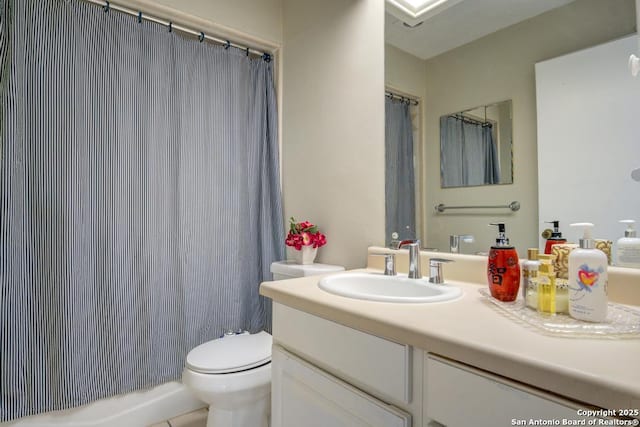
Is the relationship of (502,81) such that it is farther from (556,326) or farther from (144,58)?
(144,58)

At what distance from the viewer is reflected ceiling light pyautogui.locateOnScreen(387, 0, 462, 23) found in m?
1.31

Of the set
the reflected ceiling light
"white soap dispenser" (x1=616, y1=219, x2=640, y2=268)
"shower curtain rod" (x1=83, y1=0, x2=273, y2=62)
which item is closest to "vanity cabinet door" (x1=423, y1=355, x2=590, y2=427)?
"white soap dispenser" (x1=616, y1=219, x2=640, y2=268)

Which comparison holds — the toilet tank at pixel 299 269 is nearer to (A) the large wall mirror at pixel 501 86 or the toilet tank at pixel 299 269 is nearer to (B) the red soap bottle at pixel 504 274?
(A) the large wall mirror at pixel 501 86

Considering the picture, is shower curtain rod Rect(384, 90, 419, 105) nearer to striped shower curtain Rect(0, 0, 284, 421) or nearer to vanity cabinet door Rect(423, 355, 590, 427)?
striped shower curtain Rect(0, 0, 284, 421)

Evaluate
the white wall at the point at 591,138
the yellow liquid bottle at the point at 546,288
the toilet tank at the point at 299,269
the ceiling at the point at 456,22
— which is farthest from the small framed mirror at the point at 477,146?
the toilet tank at the point at 299,269

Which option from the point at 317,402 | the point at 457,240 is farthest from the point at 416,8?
the point at 317,402

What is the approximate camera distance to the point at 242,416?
1.34 metres

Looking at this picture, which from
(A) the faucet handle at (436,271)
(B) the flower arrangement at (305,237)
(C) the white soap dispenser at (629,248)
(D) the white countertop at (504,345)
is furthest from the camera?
(B) the flower arrangement at (305,237)

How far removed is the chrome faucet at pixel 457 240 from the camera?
1.20 metres

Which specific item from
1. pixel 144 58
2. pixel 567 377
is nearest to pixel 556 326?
pixel 567 377

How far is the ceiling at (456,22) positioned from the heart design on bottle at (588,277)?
2.79ft

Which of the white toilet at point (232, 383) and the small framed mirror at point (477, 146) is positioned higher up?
the small framed mirror at point (477, 146)

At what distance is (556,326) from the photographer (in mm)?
657

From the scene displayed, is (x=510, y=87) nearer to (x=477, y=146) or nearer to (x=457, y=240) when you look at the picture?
(x=477, y=146)
